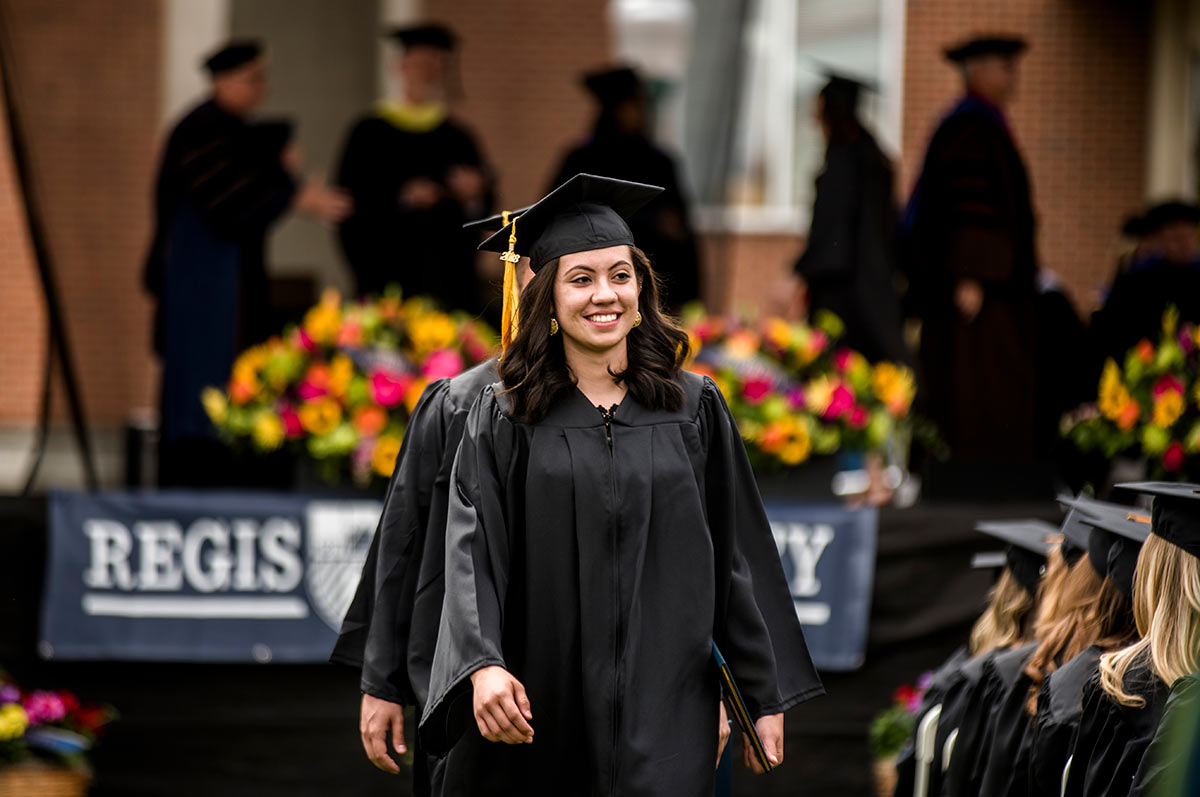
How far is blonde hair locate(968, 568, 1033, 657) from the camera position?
4793 millimetres

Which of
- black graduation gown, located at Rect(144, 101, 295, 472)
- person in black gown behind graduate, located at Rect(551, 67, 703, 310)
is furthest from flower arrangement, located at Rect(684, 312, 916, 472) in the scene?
black graduation gown, located at Rect(144, 101, 295, 472)

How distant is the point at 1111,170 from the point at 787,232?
2.43 metres

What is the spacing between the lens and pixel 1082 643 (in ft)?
13.8

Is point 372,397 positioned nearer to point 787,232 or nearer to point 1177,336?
point 1177,336

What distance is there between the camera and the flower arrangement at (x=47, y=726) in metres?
6.26

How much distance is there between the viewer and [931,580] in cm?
692

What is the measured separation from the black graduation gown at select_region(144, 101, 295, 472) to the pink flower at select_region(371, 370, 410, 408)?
1412 mm

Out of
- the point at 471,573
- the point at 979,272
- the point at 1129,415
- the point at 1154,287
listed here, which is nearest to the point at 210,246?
the point at 979,272

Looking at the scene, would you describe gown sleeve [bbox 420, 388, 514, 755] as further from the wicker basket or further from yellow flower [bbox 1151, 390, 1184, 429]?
yellow flower [bbox 1151, 390, 1184, 429]

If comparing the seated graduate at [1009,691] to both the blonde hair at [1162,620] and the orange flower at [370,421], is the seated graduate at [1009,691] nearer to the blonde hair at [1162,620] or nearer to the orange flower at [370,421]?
the blonde hair at [1162,620]

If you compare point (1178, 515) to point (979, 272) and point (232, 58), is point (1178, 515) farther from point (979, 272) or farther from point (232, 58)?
point (232, 58)

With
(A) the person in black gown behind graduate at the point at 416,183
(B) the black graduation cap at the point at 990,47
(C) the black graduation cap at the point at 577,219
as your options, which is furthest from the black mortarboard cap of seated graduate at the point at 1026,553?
(A) the person in black gown behind graduate at the point at 416,183

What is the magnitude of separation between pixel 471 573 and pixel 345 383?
3.27 metres

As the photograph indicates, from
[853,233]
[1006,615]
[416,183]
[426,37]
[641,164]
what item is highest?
[426,37]
